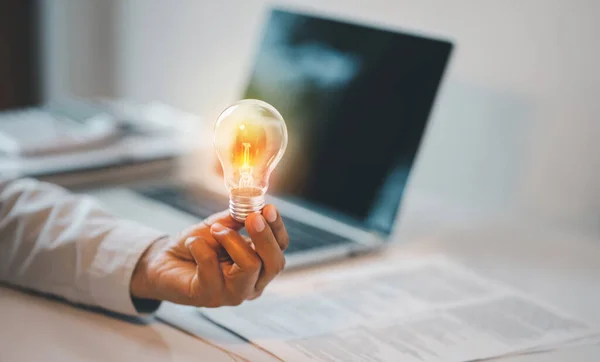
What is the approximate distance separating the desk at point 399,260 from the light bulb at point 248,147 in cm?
15

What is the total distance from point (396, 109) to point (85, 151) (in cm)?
50

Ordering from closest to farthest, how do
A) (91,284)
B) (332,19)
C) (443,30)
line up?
(91,284) → (332,19) → (443,30)

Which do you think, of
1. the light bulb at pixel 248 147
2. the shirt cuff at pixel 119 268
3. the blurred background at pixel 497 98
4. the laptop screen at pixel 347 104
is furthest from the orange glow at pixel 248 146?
the blurred background at pixel 497 98

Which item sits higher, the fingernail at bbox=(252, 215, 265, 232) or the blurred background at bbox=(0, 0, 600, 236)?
the blurred background at bbox=(0, 0, 600, 236)

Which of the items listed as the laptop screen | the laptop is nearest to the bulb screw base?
the laptop

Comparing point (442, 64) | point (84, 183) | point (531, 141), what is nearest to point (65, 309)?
point (84, 183)

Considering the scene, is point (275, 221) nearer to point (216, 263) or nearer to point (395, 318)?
point (216, 263)

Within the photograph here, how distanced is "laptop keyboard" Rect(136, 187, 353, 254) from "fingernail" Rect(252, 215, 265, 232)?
0.89ft

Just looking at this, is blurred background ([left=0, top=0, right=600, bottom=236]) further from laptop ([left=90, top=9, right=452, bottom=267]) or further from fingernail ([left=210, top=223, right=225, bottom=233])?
fingernail ([left=210, top=223, right=225, bottom=233])

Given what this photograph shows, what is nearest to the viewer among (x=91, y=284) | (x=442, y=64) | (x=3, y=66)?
(x=91, y=284)

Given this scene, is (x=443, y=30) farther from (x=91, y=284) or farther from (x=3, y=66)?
(x=3, y=66)

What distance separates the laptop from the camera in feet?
3.46

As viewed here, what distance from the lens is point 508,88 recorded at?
123 cm

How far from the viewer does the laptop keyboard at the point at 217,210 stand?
1038mm
